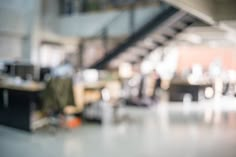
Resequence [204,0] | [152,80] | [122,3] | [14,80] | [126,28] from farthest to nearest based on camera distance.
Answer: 1. [122,3]
2. [126,28]
3. [152,80]
4. [14,80]
5. [204,0]

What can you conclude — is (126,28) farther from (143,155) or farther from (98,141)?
(143,155)

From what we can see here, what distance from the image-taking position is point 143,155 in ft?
13.9

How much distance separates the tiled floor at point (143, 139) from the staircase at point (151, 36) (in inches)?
95.6

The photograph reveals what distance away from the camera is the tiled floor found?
170 inches

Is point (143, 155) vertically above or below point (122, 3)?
below

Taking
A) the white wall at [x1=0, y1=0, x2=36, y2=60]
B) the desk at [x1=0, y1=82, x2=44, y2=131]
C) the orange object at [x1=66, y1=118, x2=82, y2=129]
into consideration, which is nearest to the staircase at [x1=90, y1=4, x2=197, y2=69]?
the white wall at [x1=0, y1=0, x2=36, y2=60]

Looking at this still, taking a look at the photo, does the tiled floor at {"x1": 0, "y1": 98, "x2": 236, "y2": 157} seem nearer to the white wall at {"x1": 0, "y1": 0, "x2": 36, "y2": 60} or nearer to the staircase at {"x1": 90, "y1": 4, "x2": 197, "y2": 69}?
the staircase at {"x1": 90, "y1": 4, "x2": 197, "y2": 69}

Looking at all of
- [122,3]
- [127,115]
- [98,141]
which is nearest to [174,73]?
[127,115]

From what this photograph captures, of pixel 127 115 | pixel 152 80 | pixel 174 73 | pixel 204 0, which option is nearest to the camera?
pixel 204 0

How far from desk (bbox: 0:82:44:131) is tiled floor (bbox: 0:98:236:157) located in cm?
17

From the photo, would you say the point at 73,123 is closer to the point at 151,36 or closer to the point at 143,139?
the point at 143,139

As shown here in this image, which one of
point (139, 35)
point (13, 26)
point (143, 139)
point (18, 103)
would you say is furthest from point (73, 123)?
point (13, 26)

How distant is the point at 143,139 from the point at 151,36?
3.82 m

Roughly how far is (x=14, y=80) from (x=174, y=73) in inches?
154
